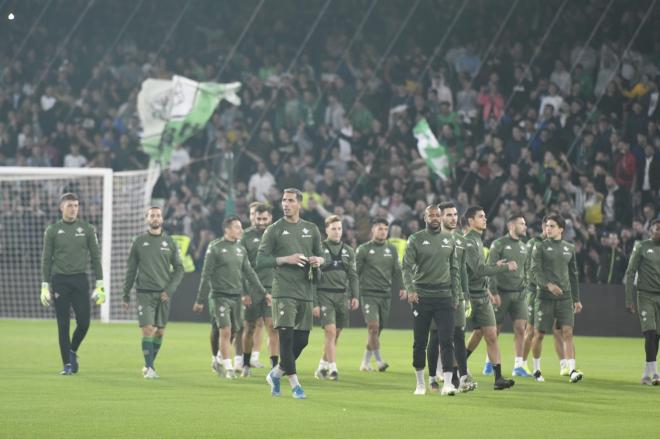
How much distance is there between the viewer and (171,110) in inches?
1231

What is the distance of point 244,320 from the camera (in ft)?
55.5

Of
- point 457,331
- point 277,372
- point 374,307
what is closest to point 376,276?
point 374,307

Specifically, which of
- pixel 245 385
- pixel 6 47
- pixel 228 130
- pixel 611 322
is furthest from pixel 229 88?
pixel 245 385

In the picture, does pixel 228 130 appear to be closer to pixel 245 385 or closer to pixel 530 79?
pixel 530 79

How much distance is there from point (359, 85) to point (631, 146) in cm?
741

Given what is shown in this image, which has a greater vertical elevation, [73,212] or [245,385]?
[73,212]

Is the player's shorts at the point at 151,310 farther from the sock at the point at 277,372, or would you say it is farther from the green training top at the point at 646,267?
the green training top at the point at 646,267

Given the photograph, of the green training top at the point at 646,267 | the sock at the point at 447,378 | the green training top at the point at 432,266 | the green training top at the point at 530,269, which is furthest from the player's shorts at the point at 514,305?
the sock at the point at 447,378

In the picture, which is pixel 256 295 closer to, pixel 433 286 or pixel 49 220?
pixel 433 286

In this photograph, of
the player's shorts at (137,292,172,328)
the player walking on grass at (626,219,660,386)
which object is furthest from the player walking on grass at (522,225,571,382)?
the player's shorts at (137,292,172,328)

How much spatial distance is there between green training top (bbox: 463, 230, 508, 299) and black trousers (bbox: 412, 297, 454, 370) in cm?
107

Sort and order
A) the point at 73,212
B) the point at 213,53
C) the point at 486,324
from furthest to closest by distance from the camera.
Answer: the point at 213,53
the point at 73,212
the point at 486,324

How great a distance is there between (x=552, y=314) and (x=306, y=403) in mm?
4887

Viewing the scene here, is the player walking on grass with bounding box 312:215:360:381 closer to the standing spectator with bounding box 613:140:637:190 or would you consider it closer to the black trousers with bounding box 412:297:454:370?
the black trousers with bounding box 412:297:454:370
